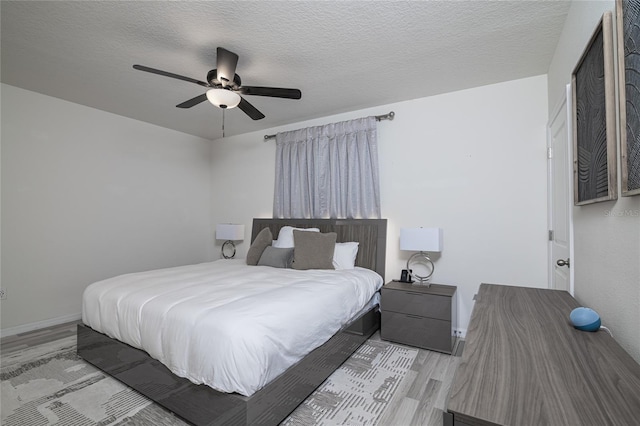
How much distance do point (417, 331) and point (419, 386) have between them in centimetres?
69

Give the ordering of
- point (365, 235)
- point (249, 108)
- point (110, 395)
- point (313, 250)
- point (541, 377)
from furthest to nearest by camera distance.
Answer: point (365, 235), point (313, 250), point (249, 108), point (110, 395), point (541, 377)

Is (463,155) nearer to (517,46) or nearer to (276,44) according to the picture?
(517,46)

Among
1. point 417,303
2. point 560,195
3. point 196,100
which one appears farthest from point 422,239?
point 196,100

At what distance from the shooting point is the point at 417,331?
2781 millimetres

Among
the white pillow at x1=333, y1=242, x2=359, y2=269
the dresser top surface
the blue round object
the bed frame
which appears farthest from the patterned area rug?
the blue round object

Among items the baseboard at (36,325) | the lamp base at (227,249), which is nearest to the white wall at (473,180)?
the lamp base at (227,249)

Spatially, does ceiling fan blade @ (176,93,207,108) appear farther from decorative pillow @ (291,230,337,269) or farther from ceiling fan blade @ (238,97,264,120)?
decorative pillow @ (291,230,337,269)

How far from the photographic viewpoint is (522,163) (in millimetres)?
2834

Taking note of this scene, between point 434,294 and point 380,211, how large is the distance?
1.17 m

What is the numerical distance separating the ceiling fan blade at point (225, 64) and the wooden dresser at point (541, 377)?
2.33 m

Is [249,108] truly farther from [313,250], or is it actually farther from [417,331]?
[417,331]

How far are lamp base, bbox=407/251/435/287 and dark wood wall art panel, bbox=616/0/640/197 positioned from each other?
227 centimetres

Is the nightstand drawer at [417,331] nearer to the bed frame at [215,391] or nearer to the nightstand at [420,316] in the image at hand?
the nightstand at [420,316]

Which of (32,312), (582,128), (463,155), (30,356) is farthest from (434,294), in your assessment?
(32,312)
